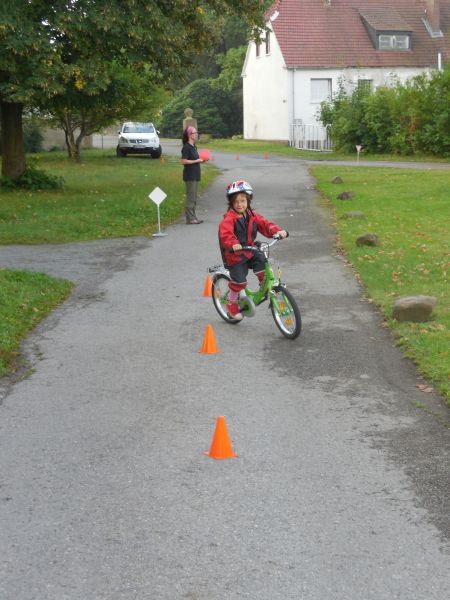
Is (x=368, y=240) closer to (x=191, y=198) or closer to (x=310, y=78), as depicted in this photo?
(x=191, y=198)

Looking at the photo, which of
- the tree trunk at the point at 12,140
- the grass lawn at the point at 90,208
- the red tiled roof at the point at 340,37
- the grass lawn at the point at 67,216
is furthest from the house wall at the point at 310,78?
the tree trunk at the point at 12,140

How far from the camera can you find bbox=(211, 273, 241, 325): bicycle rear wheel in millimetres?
10484

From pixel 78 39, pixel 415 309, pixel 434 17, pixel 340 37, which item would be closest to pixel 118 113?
pixel 78 39

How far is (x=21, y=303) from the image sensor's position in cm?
1116

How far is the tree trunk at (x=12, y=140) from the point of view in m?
24.3

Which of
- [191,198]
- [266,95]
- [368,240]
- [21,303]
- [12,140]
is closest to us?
[21,303]

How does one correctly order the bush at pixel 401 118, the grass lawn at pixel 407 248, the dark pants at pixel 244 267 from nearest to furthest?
the grass lawn at pixel 407 248, the dark pants at pixel 244 267, the bush at pixel 401 118

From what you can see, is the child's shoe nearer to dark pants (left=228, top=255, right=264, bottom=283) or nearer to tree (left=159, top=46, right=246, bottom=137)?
dark pants (left=228, top=255, right=264, bottom=283)

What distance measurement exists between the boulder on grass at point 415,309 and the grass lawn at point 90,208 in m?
8.60

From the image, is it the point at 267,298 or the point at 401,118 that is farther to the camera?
the point at 401,118

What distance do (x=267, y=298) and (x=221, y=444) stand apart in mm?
3886

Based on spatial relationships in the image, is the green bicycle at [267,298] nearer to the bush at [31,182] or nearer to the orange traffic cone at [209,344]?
the orange traffic cone at [209,344]

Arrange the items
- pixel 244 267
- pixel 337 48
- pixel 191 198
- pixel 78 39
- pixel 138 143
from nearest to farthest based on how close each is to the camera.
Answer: pixel 244 267, pixel 191 198, pixel 78 39, pixel 138 143, pixel 337 48

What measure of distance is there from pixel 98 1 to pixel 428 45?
133 feet
